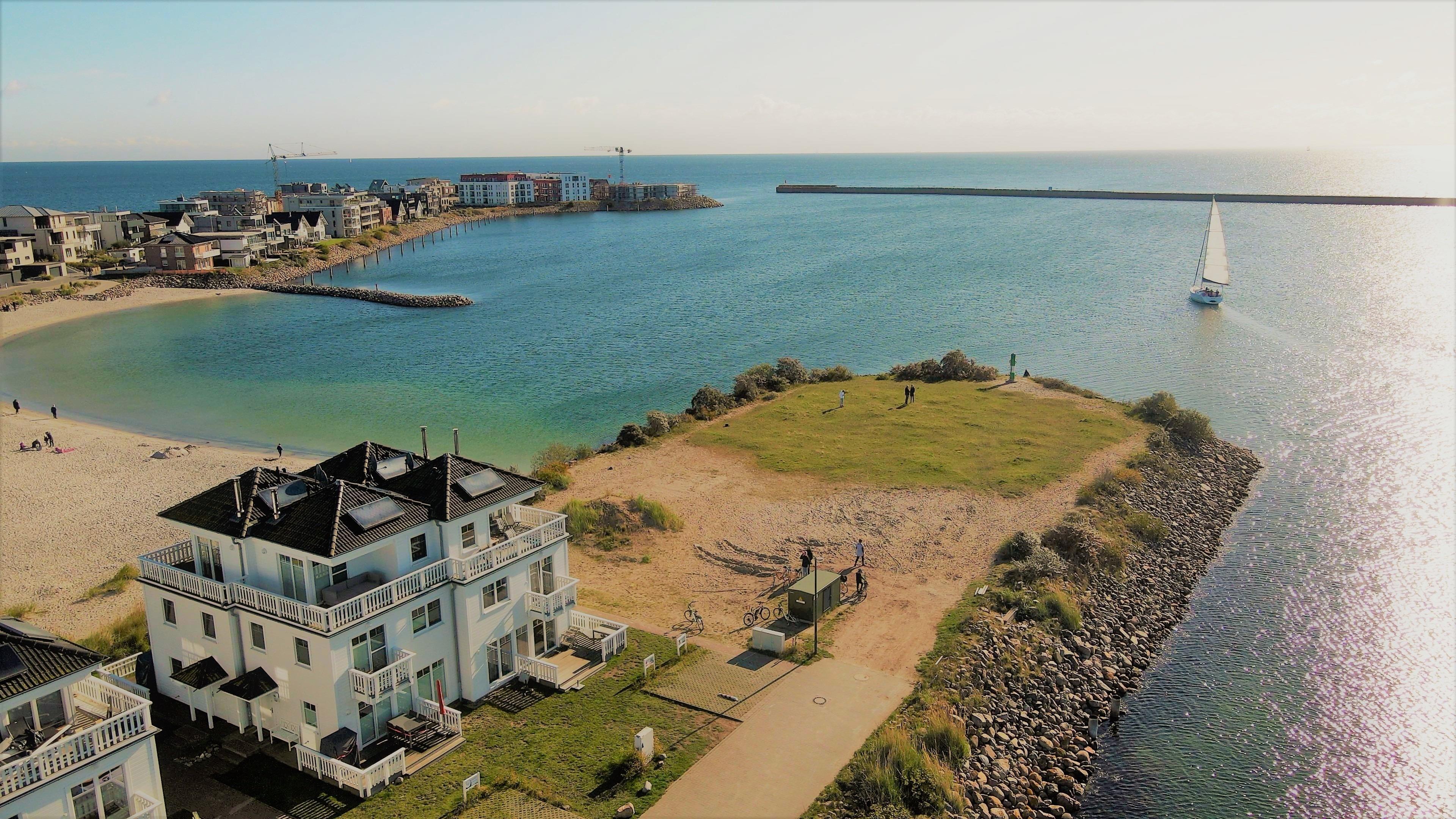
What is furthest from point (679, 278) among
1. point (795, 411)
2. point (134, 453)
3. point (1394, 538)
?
point (1394, 538)

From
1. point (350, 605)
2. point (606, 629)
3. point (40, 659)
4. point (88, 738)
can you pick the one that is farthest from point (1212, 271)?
point (40, 659)

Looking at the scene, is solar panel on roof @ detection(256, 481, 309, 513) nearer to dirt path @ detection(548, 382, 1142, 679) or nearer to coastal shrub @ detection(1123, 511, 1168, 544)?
dirt path @ detection(548, 382, 1142, 679)

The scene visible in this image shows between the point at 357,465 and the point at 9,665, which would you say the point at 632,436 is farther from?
the point at 9,665

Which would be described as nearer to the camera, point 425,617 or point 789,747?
point 789,747

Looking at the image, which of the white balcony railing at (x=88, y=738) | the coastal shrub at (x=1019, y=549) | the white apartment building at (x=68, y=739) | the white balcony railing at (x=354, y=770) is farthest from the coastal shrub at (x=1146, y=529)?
the white balcony railing at (x=88, y=738)

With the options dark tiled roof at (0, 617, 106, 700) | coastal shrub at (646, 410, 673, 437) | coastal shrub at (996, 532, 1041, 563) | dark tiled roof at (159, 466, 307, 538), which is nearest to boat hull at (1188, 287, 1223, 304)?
coastal shrub at (646, 410, 673, 437)
